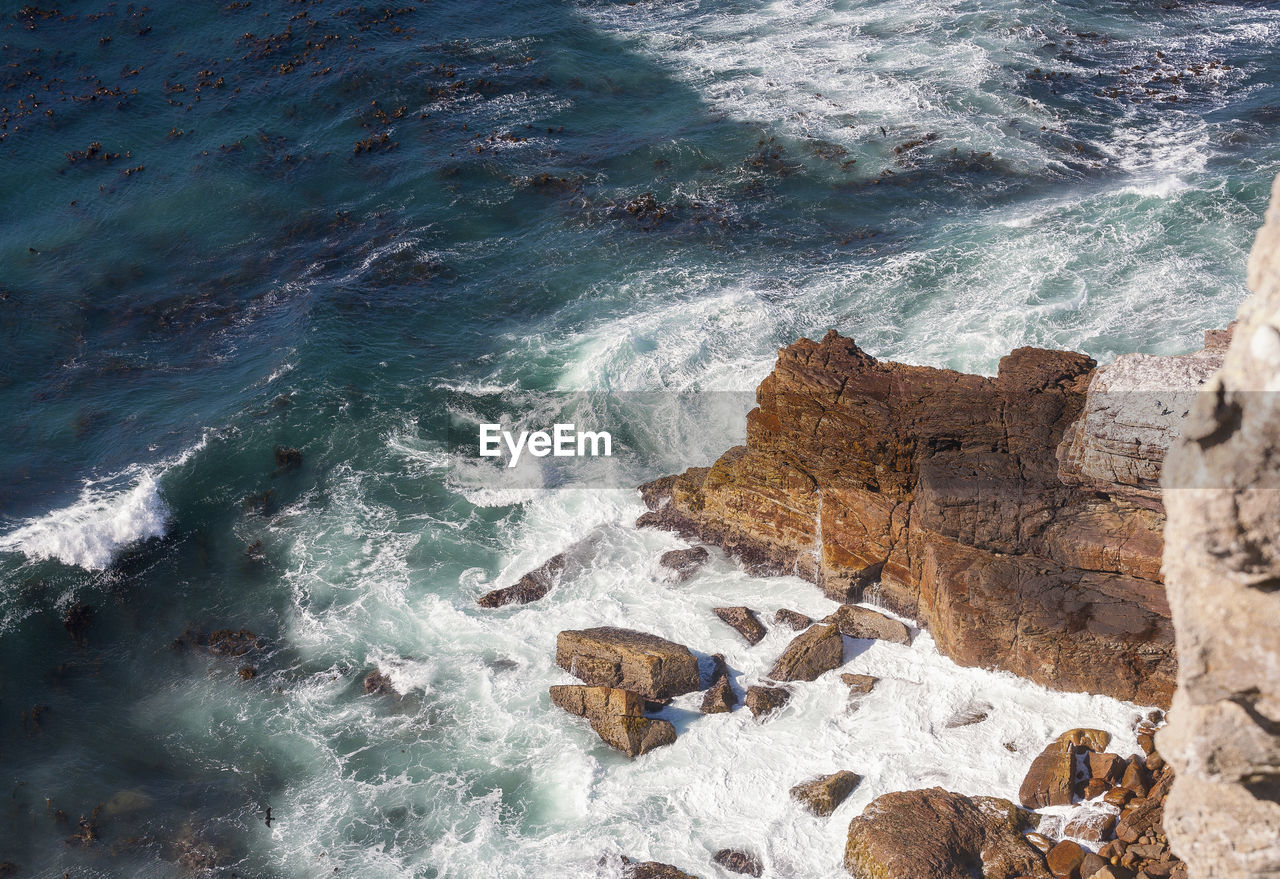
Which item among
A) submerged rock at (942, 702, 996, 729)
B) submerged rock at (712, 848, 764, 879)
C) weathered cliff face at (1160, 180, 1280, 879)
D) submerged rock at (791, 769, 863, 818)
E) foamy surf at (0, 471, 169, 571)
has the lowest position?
submerged rock at (712, 848, 764, 879)

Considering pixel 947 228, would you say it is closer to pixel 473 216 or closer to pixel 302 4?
pixel 473 216

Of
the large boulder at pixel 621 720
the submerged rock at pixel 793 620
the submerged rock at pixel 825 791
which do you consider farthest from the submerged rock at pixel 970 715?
the large boulder at pixel 621 720

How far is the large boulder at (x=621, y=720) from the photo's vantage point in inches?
893

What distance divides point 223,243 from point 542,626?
27.9 meters

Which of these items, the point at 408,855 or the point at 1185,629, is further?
the point at 408,855

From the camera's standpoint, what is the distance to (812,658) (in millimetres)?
23984

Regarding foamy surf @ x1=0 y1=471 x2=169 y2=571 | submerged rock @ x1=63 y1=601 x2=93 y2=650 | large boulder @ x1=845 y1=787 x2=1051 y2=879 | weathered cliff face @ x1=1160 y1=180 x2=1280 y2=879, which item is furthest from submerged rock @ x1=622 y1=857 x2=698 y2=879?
foamy surf @ x1=0 y1=471 x2=169 y2=571

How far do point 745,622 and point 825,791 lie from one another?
18.6 ft

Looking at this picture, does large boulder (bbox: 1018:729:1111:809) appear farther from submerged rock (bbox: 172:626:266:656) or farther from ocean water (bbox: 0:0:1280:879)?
submerged rock (bbox: 172:626:266:656)

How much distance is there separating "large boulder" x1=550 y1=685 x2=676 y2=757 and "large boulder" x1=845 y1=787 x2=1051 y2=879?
5.16 metres

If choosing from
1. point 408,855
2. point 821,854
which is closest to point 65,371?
point 408,855

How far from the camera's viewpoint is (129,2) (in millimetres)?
62062

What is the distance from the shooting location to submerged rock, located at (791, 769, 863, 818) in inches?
813

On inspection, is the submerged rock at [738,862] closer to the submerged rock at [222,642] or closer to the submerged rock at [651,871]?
the submerged rock at [651,871]
